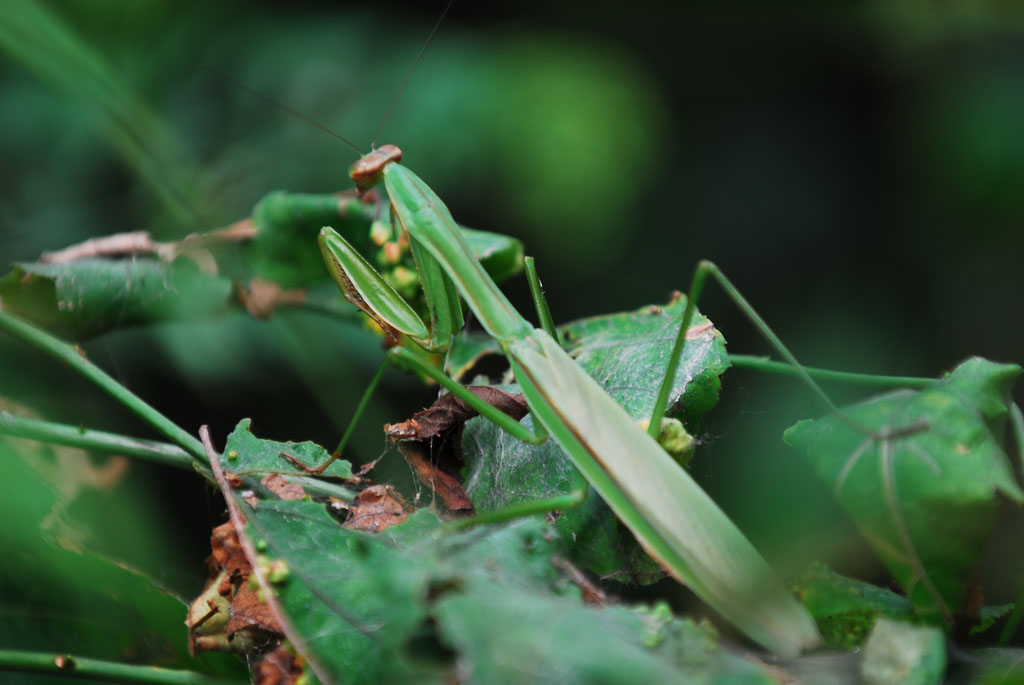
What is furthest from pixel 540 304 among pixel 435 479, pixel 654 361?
pixel 435 479

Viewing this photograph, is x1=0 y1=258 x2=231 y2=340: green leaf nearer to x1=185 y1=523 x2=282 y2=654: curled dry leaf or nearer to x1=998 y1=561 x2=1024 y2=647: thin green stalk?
x1=185 y1=523 x2=282 y2=654: curled dry leaf

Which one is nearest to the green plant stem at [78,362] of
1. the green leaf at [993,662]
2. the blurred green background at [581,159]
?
the blurred green background at [581,159]

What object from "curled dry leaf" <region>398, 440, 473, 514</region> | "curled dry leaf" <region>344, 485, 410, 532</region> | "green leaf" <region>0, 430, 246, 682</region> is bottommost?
"green leaf" <region>0, 430, 246, 682</region>

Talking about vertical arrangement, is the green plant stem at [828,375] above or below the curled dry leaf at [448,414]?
above

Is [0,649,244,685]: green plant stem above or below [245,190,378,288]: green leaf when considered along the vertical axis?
below

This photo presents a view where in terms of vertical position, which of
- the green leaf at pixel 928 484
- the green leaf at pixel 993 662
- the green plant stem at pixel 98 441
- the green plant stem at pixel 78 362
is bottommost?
the green plant stem at pixel 98 441

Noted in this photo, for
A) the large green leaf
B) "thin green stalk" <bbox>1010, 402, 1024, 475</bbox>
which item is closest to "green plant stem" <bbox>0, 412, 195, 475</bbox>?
the large green leaf

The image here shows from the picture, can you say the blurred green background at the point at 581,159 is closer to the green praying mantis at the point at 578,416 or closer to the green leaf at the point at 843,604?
the green praying mantis at the point at 578,416
